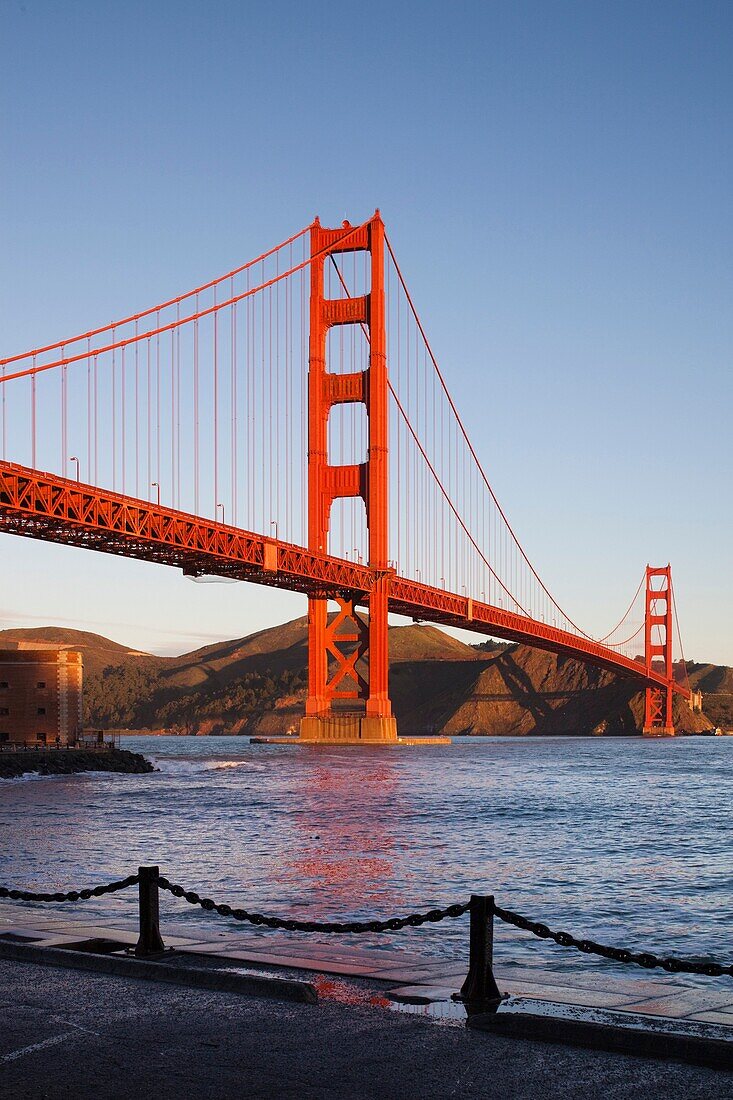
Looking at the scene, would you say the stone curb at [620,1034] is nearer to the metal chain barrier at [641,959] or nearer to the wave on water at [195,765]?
the metal chain barrier at [641,959]

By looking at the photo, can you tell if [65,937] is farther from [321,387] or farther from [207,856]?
[321,387]

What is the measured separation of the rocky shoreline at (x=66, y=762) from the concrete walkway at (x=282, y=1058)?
47360mm

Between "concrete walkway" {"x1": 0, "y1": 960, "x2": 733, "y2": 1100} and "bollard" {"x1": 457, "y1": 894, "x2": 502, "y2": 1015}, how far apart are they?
1.72 feet

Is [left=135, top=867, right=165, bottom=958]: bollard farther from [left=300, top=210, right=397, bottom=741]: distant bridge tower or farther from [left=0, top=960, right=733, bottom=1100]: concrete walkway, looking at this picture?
[left=300, top=210, right=397, bottom=741]: distant bridge tower

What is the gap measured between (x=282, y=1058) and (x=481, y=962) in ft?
5.58

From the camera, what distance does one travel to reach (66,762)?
60562 millimetres

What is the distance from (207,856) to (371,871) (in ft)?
11.8

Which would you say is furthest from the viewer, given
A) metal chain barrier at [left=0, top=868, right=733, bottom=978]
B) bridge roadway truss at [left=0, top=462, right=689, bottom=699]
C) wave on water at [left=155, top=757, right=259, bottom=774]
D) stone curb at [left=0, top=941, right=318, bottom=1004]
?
wave on water at [left=155, top=757, right=259, bottom=774]

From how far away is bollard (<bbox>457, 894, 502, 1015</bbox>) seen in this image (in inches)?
312

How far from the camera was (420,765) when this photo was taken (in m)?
63.7

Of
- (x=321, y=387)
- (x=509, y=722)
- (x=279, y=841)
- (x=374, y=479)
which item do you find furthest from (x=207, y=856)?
(x=509, y=722)

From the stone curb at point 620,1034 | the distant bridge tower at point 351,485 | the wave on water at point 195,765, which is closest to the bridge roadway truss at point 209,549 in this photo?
the distant bridge tower at point 351,485

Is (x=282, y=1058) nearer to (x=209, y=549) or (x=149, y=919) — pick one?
(x=149, y=919)

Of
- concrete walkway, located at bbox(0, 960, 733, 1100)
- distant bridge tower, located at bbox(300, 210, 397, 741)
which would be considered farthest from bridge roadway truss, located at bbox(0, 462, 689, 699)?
concrete walkway, located at bbox(0, 960, 733, 1100)
